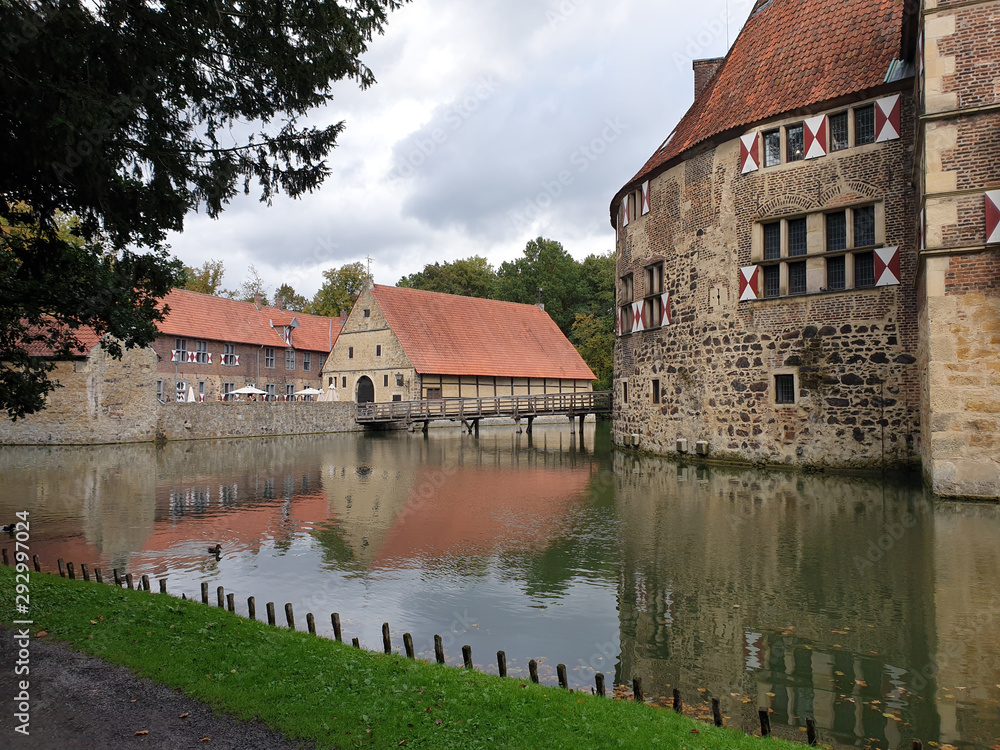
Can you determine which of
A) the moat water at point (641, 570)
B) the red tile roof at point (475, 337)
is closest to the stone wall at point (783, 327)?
the moat water at point (641, 570)

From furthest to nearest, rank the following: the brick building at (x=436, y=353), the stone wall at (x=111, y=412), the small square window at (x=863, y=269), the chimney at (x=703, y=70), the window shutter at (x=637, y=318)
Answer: the brick building at (x=436, y=353), the stone wall at (x=111, y=412), the chimney at (x=703, y=70), the window shutter at (x=637, y=318), the small square window at (x=863, y=269)

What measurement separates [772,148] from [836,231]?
8.57ft

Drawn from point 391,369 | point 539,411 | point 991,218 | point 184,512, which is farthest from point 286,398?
point 991,218

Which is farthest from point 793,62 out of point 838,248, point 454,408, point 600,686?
point 454,408

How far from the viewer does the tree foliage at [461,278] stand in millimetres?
63875

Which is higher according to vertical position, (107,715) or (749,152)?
(749,152)

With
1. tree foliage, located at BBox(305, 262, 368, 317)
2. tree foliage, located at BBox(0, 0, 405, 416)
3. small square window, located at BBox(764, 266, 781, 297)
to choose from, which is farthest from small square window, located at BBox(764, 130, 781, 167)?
tree foliage, located at BBox(305, 262, 368, 317)

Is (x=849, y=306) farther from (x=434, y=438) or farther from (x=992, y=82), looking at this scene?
(x=434, y=438)

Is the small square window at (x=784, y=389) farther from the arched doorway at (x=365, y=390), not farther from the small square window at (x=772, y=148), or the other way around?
the arched doorway at (x=365, y=390)

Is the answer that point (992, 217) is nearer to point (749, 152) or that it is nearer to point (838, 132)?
point (838, 132)

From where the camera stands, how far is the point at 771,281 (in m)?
17.7

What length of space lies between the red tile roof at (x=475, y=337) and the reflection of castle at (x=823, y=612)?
97.6 feet

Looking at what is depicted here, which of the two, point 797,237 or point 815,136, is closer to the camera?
point 815,136

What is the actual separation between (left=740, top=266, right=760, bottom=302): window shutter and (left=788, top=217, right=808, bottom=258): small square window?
35.8 inches
